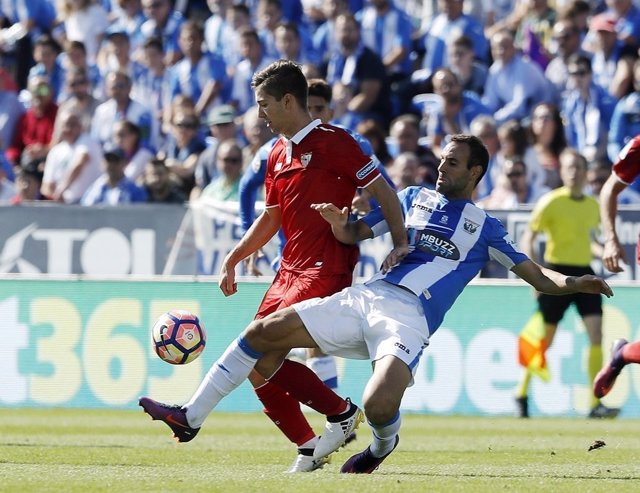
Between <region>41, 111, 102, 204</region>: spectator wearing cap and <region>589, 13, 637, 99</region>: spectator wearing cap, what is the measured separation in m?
6.30

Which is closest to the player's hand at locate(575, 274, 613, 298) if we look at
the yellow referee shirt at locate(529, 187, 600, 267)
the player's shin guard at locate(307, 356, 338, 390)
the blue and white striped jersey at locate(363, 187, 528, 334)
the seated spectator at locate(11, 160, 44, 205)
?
the blue and white striped jersey at locate(363, 187, 528, 334)

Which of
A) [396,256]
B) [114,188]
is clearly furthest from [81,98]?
[396,256]

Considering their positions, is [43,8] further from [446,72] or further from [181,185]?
[446,72]

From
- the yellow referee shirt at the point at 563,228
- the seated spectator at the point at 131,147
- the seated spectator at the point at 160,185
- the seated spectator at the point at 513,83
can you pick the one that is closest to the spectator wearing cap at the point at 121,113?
the seated spectator at the point at 131,147

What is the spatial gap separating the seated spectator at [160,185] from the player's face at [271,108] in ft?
26.8

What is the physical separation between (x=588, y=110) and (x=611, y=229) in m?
7.37

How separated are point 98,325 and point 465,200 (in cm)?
685

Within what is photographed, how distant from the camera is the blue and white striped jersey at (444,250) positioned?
7.88 m

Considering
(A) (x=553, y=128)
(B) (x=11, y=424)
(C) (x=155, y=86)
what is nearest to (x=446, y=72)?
(A) (x=553, y=128)

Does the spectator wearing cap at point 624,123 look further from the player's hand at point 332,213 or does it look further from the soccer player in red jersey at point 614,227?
the player's hand at point 332,213

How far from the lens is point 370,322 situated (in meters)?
7.65

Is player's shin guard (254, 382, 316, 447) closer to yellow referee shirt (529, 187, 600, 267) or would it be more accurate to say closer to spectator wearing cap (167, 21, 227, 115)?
yellow referee shirt (529, 187, 600, 267)

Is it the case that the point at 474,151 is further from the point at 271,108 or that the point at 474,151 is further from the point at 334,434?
the point at 334,434

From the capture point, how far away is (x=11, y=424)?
40.4 ft
